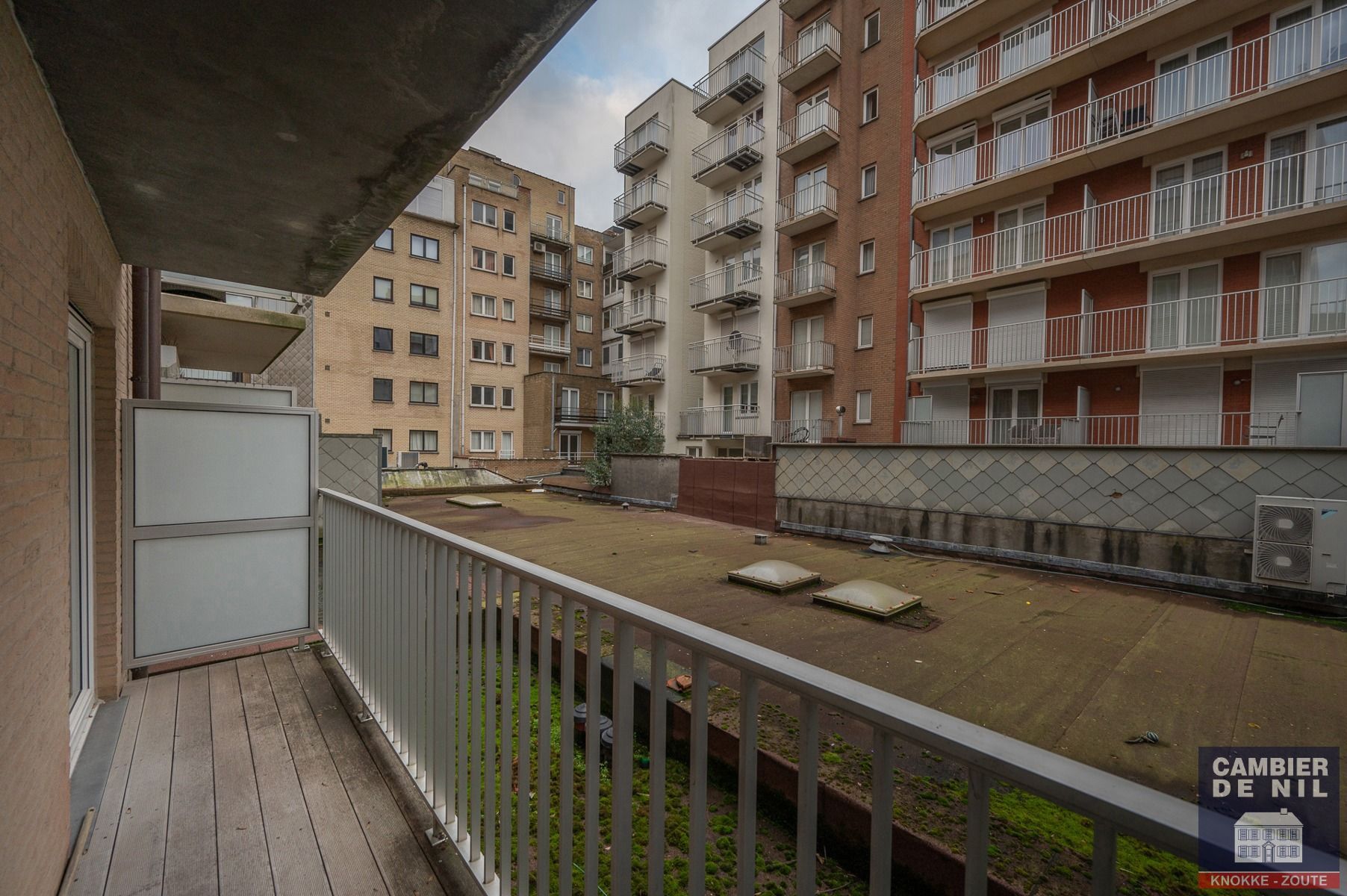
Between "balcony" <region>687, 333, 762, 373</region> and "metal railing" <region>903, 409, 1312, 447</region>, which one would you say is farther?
"balcony" <region>687, 333, 762, 373</region>

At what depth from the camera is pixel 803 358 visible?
54.9 feet

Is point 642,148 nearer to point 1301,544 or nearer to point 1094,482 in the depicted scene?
point 1094,482

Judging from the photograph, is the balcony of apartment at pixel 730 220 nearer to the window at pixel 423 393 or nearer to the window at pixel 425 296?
the window at pixel 425 296

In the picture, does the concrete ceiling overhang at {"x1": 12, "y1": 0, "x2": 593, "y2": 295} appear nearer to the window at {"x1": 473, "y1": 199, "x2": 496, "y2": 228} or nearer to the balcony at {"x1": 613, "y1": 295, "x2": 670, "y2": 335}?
the balcony at {"x1": 613, "y1": 295, "x2": 670, "y2": 335}

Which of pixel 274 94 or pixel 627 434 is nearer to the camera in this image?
pixel 274 94

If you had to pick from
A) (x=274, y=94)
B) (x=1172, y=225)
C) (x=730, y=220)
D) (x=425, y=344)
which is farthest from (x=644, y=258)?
(x=274, y=94)

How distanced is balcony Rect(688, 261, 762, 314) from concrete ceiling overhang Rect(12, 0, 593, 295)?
53.2 ft

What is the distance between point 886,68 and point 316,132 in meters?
17.4

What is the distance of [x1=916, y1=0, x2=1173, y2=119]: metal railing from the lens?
1094cm

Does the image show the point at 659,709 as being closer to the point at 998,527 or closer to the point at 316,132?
the point at 316,132

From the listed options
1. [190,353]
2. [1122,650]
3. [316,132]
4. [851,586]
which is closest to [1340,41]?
[1122,650]

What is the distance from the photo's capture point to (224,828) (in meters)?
2.28

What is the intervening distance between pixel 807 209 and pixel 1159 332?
924cm

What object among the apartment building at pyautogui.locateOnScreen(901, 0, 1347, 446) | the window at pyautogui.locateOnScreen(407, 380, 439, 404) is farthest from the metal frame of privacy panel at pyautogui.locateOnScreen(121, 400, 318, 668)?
the window at pyautogui.locateOnScreen(407, 380, 439, 404)
